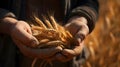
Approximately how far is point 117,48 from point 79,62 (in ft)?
2.91

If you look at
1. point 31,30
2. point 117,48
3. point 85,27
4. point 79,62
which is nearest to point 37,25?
point 31,30

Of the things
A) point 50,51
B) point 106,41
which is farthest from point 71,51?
point 106,41

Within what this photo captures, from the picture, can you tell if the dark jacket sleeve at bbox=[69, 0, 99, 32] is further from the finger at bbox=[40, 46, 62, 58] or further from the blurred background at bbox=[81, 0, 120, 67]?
the blurred background at bbox=[81, 0, 120, 67]

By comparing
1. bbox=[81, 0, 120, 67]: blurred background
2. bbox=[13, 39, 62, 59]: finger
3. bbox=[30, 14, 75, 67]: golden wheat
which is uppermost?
bbox=[81, 0, 120, 67]: blurred background

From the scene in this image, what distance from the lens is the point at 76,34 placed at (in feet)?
4.80

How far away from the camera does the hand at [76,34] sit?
4.59ft

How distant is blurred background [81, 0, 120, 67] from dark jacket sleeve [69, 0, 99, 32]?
749 millimetres

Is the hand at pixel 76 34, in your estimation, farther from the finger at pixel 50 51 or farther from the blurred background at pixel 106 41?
the blurred background at pixel 106 41

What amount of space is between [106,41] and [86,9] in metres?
1.02

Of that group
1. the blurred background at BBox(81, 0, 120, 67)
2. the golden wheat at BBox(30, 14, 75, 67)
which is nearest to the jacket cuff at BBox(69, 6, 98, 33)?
the golden wheat at BBox(30, 14, 75, 67)

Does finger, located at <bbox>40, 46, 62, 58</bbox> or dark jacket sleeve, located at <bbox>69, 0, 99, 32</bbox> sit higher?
dark jacket sleeve, located at <bbox>69, 0, 99, 32</bbox>

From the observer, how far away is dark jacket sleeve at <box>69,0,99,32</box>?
1.60 metres

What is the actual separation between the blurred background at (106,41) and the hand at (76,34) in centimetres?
85

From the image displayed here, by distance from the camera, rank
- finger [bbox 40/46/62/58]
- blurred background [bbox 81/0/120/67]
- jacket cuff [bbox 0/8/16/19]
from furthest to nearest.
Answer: blurred background [bbox 81/0/120/67] < jacket cuff [bbox 0/8/16/19] < finger [bbox 40/46/62/58]
